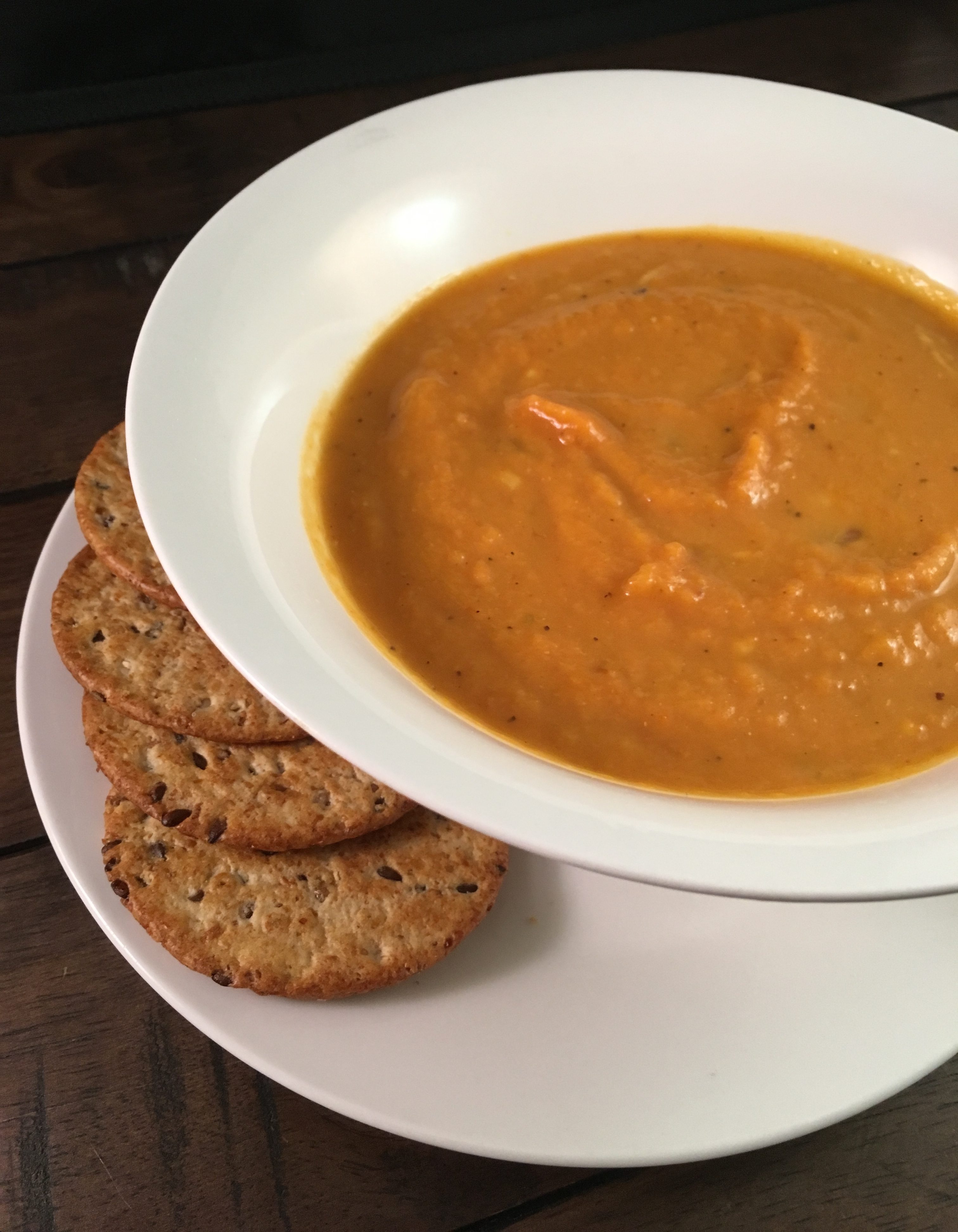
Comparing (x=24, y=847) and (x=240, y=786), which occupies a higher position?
(x=240, y=786)

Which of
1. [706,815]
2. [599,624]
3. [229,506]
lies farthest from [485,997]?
[229,506]

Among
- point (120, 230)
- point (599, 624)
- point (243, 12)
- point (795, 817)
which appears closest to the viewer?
point (795, 817)

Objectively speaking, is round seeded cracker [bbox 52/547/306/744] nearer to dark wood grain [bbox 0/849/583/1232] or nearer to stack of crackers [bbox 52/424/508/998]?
stack of crackers [bbox 52/424/508/998]

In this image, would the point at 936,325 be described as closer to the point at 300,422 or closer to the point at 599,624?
the point at 599,624

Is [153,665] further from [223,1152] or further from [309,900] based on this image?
[223,1152]

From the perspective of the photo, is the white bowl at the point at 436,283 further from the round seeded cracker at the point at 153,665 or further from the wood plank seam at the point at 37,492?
the wood plank seam at the point at 37,492

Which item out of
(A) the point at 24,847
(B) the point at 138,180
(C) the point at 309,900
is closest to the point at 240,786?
(C) the point at 309,900

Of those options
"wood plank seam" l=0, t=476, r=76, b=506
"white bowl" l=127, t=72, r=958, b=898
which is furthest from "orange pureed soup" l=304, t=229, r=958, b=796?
"wood plank seam" l=0, t=476, r=76, b=506
